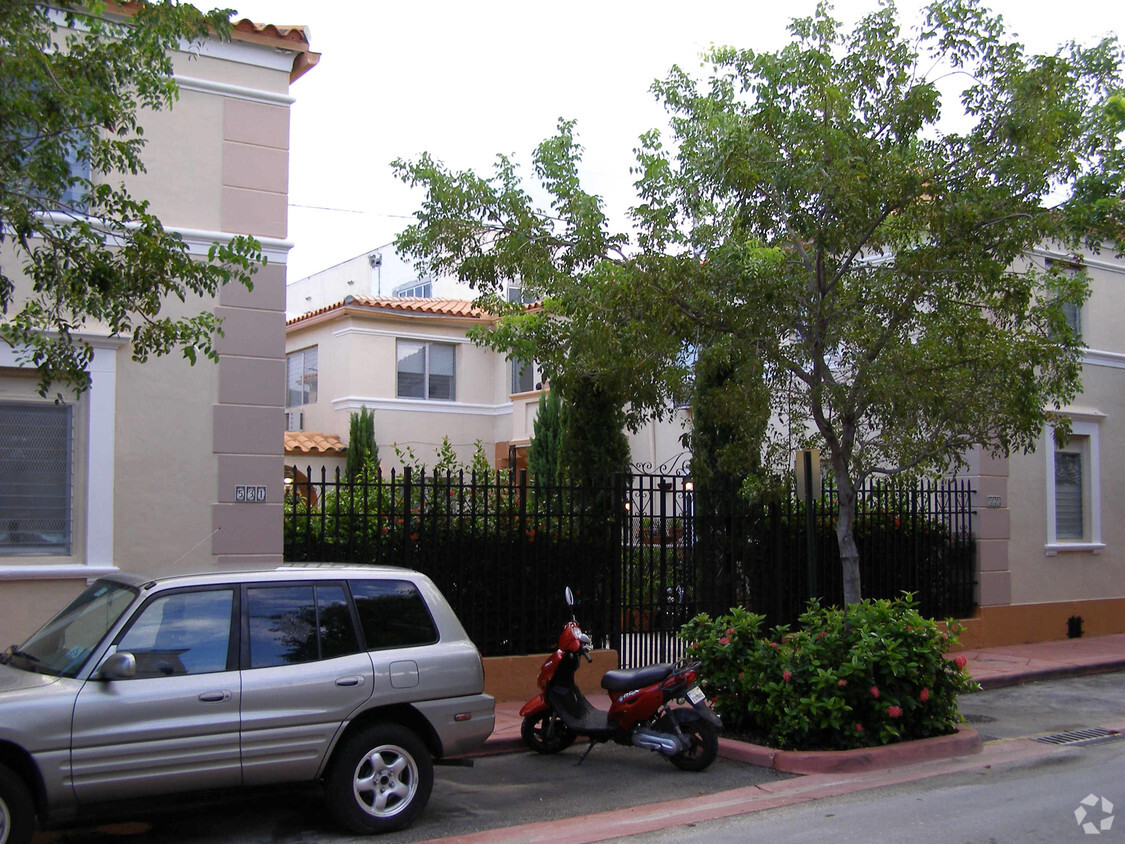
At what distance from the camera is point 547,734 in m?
8.94

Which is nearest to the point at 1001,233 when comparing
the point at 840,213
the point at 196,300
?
the point at 840,213

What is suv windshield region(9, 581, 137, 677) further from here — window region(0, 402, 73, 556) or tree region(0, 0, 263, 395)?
window region(0, 402, 73, 556)

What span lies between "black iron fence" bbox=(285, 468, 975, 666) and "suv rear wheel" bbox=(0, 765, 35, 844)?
470 cm

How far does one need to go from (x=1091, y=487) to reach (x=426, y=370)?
533 inches

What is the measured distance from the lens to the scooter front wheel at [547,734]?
8.94 metres

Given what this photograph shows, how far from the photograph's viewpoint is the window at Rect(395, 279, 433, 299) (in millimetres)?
32562

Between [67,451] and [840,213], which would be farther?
[840,213]

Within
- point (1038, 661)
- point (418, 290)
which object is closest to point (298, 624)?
point (1038, 661)

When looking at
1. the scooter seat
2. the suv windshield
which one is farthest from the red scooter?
the suv windshield

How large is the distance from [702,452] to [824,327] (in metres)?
3.61

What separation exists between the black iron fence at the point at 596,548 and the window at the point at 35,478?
202 centimetres

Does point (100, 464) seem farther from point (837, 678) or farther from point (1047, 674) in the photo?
point (1047, 674)

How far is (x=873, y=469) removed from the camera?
1062cm

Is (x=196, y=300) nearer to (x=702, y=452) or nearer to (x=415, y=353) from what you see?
(x=702, y=452)
